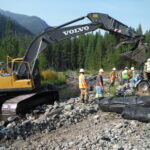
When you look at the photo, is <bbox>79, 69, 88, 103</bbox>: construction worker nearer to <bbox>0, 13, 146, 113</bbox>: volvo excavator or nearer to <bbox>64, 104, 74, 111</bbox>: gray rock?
<bbox>64, 104, 74, 111</bbox>: gray rock

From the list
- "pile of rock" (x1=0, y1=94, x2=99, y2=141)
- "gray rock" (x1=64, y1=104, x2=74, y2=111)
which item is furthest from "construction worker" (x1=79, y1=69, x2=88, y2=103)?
"gray rock" (x1=64, y1=104, x2=74, y2=111)

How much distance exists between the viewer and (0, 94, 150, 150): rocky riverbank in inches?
331

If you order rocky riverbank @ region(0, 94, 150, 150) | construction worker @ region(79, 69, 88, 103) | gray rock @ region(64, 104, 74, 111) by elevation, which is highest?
construction worker @ region(79, 69, 88, 103)

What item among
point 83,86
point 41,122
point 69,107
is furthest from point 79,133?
point 83,86

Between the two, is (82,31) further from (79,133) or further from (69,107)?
(79,133)

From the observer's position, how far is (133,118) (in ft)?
36.4

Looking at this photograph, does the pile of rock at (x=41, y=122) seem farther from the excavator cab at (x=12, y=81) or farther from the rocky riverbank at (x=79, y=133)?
the excavator cab at (x=12, y=81)

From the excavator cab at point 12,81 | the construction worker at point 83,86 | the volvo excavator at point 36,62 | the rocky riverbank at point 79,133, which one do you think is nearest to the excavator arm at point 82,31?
the volvo excavator at point 36,62

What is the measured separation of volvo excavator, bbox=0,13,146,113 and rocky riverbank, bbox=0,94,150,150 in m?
2.32

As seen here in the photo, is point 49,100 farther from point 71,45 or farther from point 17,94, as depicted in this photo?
point 71,45

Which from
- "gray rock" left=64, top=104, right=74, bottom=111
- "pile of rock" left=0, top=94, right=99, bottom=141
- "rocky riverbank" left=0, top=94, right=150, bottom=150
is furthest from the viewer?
"gray rock" left=64, top=104, right=74, bottom=111

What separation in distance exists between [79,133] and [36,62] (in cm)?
766

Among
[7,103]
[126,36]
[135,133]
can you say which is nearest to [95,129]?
[135,133]

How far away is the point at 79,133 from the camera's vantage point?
9953mm
